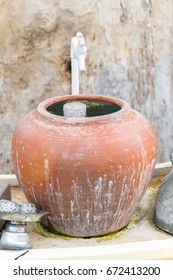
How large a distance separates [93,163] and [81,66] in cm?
74

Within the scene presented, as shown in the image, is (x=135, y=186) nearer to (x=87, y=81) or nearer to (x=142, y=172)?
(x=142, y=172)

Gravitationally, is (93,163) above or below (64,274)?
above

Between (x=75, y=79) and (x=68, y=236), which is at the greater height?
(x=75, y=79)

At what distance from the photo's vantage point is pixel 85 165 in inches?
124

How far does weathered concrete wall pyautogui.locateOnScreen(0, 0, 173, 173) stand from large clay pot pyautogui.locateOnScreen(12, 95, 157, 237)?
1.06m

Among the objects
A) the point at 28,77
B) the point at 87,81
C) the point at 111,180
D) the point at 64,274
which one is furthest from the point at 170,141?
the point at 64,274

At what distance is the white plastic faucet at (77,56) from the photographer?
3732mm

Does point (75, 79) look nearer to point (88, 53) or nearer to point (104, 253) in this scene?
point (88, 53)

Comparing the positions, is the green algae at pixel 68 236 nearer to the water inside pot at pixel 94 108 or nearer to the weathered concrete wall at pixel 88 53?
the water inside pot at pixel 94 108

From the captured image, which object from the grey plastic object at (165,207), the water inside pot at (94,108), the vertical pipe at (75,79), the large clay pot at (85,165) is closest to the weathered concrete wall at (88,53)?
the vertical pipe at (75,79)

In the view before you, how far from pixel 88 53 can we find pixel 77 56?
2.11 feet

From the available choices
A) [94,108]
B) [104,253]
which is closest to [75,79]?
[94,108]

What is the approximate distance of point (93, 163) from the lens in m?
3.16

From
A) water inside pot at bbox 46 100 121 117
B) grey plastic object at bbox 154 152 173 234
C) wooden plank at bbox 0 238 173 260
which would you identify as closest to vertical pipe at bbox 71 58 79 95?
water inside pot at bbox 46 100 121 117
